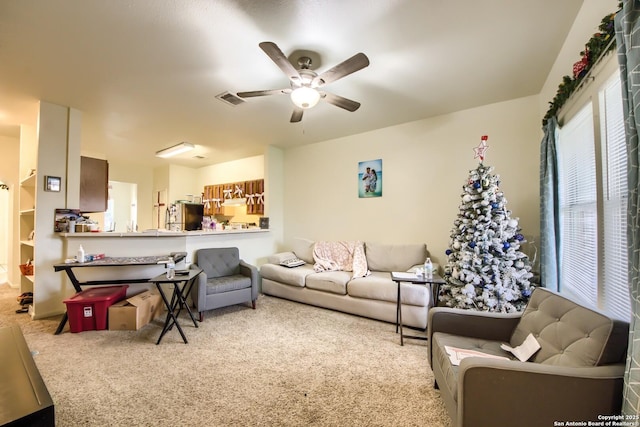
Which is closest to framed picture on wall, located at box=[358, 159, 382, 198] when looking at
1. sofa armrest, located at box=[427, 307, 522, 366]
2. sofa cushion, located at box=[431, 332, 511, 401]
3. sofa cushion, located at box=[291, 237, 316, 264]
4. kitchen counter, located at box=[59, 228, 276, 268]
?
sofa cushion, located at box=[291, 237, 316, 264]

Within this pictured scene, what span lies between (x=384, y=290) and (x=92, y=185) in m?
4.30

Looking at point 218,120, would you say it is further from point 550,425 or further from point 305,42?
point 550,425

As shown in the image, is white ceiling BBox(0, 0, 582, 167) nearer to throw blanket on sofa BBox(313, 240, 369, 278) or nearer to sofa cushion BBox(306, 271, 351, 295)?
throw blanket on sofa BBox(313, 240, 369, 278)

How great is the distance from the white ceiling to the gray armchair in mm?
2026

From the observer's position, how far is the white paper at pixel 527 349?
1.44 m

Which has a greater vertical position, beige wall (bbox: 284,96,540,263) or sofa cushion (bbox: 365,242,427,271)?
beige wall (bbox: 284,96,540,263)

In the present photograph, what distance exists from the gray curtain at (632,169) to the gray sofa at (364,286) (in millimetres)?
1960

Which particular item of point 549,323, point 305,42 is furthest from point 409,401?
point 305,42

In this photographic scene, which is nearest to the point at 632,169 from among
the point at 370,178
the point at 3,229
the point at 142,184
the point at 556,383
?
the point at 556,383

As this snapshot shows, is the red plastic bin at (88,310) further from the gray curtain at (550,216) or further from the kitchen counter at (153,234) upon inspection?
the gray curtain at (550,216)

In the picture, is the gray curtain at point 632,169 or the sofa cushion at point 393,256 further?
the sofa cushion at point 393,256

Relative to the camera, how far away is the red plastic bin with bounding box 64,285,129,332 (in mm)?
2760

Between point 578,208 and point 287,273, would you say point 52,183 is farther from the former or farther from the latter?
point 578,208

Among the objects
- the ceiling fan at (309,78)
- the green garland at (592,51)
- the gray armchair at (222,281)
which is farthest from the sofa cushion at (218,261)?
the green garland at (592,51)
